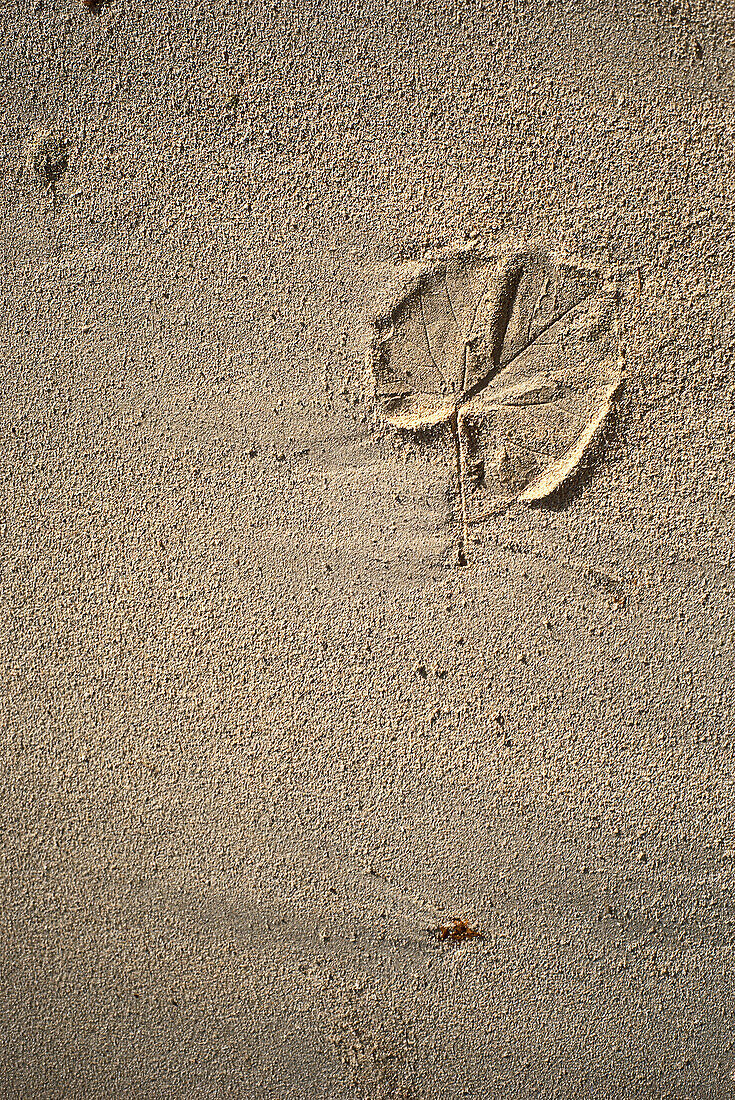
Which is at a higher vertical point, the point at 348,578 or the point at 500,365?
the point at 500,365

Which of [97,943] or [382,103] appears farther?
[97,943]

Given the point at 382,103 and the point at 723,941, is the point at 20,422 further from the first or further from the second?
the point at 723,941

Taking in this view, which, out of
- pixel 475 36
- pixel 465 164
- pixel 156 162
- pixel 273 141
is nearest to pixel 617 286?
pixel 465 164

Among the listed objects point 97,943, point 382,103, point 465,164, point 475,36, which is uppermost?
point 475,36
